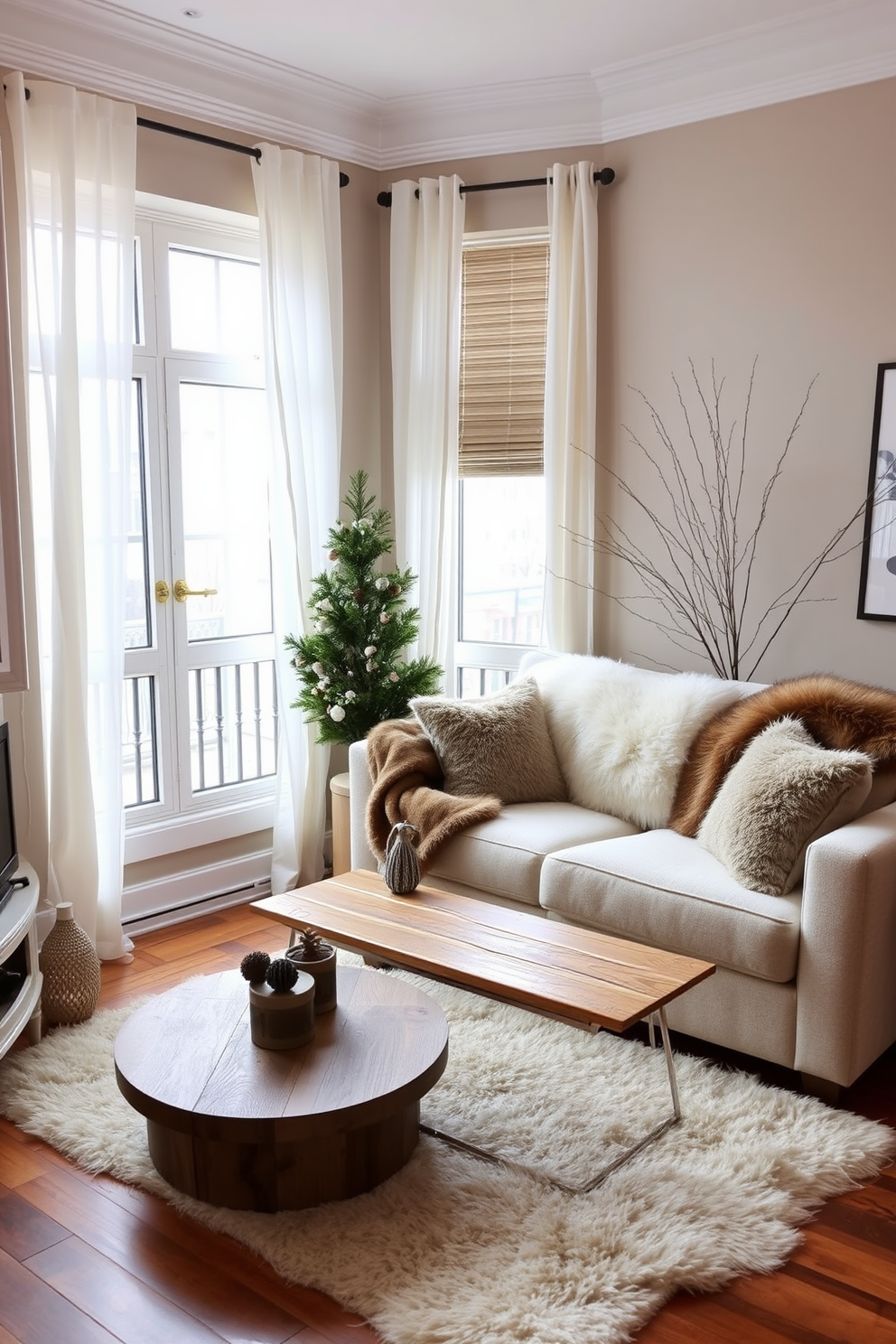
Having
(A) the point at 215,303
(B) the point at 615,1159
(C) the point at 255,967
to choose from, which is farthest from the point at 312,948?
(A) the point at 215,303

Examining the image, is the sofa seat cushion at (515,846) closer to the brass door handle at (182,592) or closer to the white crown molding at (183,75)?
the brass door handle at (182,592)

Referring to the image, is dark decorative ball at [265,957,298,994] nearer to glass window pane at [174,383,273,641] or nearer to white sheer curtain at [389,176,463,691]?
glass window pane at [174,383,273,641]

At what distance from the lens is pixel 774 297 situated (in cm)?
385

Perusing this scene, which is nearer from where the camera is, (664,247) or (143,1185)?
(143,1185)

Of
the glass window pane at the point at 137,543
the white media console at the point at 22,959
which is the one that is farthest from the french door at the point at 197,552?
the white media console at the point at 22,959

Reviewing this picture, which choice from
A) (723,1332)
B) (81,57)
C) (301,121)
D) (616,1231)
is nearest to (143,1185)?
(616,1231)

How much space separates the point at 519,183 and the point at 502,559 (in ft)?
4.68

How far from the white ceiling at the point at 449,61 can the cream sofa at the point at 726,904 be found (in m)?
2.05

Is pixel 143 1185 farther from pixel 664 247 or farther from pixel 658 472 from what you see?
pixel 664 247

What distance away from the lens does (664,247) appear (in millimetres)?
4094

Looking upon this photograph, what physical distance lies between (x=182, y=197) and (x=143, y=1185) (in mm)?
3123

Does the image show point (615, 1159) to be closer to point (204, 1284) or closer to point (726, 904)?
point (726, 904)

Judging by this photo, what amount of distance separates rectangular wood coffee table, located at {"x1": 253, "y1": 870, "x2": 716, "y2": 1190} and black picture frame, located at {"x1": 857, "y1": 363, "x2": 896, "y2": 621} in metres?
1.54

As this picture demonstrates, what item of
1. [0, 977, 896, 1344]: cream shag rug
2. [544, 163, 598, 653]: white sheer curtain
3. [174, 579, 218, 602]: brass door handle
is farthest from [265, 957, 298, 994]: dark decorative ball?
[544, 163, 598, 653]: white sheer curtain
